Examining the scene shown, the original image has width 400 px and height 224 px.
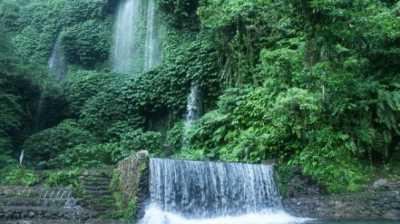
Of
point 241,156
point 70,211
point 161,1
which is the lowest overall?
point 70,211

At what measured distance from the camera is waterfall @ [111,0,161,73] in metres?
23.8

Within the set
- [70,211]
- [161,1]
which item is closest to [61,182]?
[70,211]

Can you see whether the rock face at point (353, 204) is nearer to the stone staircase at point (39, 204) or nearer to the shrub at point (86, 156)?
the stone staircase at point (39, 204)

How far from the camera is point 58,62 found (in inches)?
993

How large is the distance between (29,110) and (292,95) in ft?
36.9

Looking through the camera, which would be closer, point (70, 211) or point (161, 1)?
point (70, 211)

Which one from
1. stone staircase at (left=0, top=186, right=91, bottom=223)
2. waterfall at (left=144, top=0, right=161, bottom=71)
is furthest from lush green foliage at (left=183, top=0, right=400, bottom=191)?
waterfall at (left=144, top=0, right=161, bottom=71)

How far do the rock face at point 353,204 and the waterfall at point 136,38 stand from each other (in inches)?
492

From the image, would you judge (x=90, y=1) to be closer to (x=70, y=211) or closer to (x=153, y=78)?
(x=153, y=78)

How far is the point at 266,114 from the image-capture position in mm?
15750

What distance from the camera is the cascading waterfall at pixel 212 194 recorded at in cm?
1147

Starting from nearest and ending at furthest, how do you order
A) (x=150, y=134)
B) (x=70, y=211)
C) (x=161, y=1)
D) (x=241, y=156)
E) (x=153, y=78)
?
(x=70, y=211) → (x=241, y=156) → (x=150, y=134) → (x=153, y=78) → (x=161, y=1)

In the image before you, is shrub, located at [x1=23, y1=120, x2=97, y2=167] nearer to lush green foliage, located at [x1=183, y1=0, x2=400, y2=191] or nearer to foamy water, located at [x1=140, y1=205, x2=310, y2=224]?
lush green foliage, located at [x1=183, y1=0, x2=400, y2=191]

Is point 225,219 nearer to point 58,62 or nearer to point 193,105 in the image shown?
point 193,105
